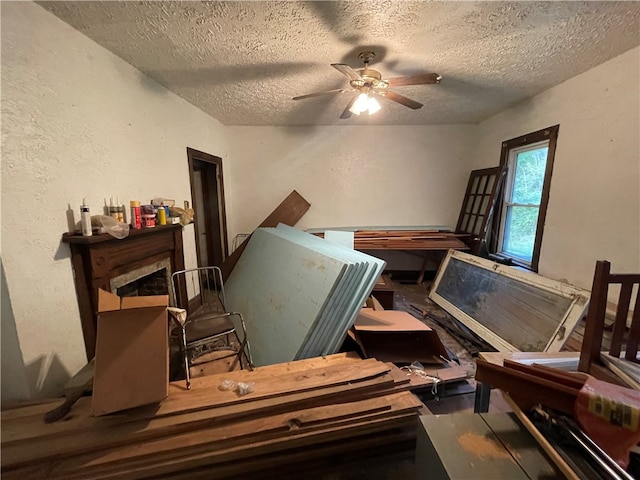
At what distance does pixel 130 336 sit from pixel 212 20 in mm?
1734

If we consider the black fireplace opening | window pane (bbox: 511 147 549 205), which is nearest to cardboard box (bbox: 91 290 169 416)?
the black fireplace opening

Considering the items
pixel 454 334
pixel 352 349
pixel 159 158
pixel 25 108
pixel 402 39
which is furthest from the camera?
pixel 454 334

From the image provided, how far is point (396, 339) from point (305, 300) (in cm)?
87

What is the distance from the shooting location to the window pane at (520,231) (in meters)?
2.87

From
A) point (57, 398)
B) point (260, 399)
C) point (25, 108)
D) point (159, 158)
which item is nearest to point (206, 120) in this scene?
point (159, 158)

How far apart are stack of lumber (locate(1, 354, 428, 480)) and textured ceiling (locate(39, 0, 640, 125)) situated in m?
2.04

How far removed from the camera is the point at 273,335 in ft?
6.70

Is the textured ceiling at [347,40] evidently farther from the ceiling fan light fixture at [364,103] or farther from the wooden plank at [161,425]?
the wooden plank at [161,425]

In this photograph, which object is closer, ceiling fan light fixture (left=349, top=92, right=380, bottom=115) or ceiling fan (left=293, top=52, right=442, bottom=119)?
ceiling fan (left=293, top=52, right=442, bottom=119)

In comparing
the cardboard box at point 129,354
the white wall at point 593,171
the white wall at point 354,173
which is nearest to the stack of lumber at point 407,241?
the white wall at point 354,173

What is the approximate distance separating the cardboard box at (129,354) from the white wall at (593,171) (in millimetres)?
3092

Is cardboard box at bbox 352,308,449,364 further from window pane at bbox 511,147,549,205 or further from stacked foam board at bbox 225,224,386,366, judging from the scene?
window pane at bbox 511,147,549,205

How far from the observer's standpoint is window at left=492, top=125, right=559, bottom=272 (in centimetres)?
258

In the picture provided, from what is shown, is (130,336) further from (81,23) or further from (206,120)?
(206,120)
